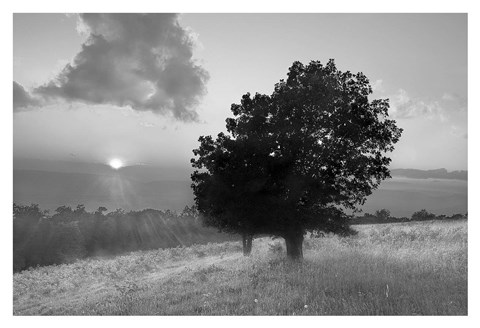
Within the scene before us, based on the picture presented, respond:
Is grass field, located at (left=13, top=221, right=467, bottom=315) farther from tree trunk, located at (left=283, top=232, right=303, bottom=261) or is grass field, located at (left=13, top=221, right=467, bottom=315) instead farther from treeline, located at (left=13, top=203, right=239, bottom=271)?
treeline, located at (left=13, top=203, right=239, bottom=271)

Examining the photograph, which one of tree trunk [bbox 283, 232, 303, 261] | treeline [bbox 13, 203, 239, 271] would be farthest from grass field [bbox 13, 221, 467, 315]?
treeline [bbox 13, 203, 239, 271]

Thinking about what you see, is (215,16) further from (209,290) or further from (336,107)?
(209,290)

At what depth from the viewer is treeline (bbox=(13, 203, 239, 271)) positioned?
49.5 metres

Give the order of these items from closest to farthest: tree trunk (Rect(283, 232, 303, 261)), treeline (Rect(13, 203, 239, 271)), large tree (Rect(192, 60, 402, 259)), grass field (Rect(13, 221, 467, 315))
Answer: grass field (Rect(13, 221, 467, 315)), large tree (Rect(192, 60, 402, 259)), tree trunk (Rect(283, 232, 303, 261)), treeline (Rect(13, 203, 239, 271))

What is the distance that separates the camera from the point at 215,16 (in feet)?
41.8

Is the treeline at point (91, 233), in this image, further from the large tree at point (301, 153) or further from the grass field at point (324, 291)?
the large tree at point (301, 153)

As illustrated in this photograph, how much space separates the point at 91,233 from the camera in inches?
2297

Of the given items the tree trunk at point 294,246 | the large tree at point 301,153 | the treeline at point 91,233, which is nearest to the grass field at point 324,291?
the tree trunk at point 294,246

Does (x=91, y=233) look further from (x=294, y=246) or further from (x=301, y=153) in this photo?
(x=301, y=153)

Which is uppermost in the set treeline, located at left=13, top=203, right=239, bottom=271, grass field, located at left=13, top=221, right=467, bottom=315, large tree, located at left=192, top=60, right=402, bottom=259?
large tree, located at left=192, top=60, right=402, bottom=259

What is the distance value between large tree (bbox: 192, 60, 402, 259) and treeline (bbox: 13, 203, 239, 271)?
41445 mm

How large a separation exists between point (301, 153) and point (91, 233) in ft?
175

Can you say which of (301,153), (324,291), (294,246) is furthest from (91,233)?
(324,291)

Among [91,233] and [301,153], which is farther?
[91,233]
